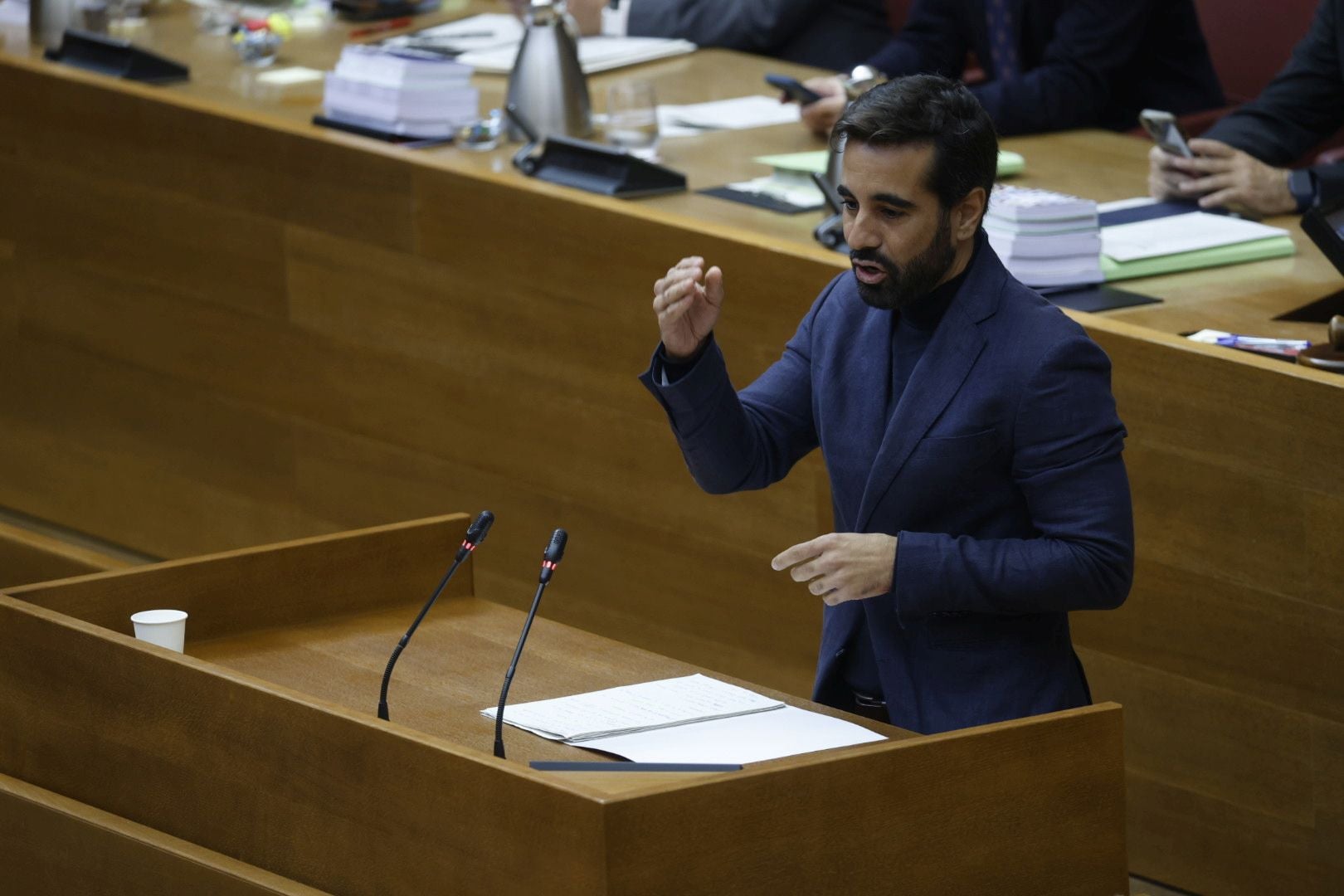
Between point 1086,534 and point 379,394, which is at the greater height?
point 1086,534

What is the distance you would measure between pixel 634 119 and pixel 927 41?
1.00 m

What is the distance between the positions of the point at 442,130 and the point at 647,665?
1.83 metres

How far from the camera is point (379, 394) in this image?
13.0 ft

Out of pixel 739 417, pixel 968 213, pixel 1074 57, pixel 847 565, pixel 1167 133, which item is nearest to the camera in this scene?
pixel 847 565

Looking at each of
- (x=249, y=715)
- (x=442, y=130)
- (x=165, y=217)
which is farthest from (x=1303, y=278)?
(x=165, y=217)

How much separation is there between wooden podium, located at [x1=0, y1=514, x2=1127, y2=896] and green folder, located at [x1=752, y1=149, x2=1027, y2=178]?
1.44 metres

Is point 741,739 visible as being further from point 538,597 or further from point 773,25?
point 773,25

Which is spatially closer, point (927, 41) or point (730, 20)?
point (927, 41)

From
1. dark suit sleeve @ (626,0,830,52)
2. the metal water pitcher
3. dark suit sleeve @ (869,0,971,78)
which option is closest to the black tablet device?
the metal water pitcher

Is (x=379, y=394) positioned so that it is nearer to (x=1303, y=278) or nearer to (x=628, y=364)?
(x=628, y=364)

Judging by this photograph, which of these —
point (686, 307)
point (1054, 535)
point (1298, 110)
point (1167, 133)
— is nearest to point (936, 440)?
point (1054, 535)

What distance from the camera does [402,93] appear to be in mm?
3908

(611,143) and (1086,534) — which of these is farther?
(611,143)

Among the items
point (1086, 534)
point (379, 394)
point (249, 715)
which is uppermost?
point (1086, 534)
